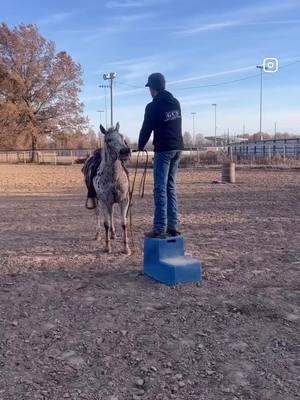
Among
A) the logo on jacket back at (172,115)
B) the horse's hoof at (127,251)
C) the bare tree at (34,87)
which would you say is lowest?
the horse's hoof at (127,251)

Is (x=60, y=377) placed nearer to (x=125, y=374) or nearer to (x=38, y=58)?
(x=125, y=374)

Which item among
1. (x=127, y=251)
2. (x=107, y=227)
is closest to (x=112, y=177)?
(x=107, y=227)

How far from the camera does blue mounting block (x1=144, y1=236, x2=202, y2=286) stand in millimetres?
5621

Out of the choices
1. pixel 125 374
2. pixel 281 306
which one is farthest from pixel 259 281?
pixel 125 374

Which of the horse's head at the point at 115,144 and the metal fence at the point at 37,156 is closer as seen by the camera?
the horse's head at the point at 115,144

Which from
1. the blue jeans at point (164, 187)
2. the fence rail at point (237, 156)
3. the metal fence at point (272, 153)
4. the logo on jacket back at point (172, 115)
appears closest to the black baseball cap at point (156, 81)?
the logo on jacket back at point (172, 115)

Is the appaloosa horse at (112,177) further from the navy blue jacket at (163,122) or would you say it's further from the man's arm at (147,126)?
the navy blue jacket at (163,122)

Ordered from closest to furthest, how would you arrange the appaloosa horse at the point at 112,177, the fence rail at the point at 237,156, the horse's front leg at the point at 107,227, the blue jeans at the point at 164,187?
the blue jeans at the point at 164,187 → the appaloosa horse at the point at 112,177 → the horse's front leg at the point at 107,227 → the fence rail at the point at 237,156

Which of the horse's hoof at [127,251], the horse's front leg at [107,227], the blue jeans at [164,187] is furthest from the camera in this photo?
the horse's front leg at [107,227]

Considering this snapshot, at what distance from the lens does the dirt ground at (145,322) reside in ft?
11.3

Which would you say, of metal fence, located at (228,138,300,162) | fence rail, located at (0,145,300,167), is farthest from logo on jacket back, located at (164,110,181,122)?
metal fence, located at (228,138,300,162)

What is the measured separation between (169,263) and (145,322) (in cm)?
126

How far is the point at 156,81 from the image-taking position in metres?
5.93

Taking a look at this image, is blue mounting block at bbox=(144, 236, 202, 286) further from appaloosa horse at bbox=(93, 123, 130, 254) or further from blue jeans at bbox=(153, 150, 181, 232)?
appaloosa horse at bbox=(93, 123, 130, 254)
